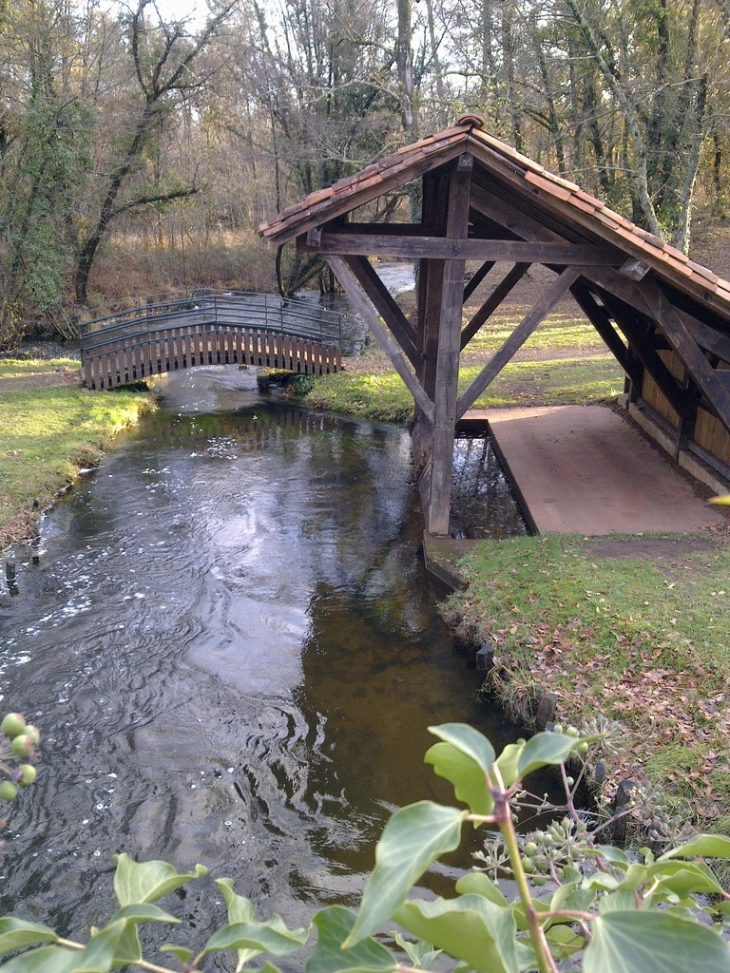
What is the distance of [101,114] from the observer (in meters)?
22.8

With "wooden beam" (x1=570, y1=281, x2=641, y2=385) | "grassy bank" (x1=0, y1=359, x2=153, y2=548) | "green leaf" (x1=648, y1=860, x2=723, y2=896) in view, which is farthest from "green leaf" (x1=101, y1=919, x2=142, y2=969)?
"wooden beam" (x1=570, y1=281, x2=641, y2=385)

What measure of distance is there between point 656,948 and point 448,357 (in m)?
8.17

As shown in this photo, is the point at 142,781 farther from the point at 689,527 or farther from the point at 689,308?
the point at 689,308

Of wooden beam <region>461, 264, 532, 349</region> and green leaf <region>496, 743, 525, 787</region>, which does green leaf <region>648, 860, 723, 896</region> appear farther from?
wooden beam <region>461, 264, 532, 349</region>

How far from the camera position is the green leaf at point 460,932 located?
796 mm

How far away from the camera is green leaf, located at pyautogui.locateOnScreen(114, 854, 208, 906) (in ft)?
2.98

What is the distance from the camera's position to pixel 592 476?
10.5 meters

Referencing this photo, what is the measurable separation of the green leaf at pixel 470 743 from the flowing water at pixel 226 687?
15.2 ft

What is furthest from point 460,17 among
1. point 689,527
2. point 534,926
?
point 534,926

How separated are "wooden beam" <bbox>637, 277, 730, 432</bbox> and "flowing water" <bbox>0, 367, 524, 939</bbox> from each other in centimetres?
365

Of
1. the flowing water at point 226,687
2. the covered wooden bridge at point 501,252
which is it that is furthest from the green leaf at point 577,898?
the covered wooden bridge at point 501,252

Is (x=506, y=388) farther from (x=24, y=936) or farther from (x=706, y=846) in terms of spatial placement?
(x=24, y=936)

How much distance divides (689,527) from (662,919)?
8656 mm

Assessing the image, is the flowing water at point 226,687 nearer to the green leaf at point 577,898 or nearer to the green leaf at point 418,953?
the green leaf at point 418,953
